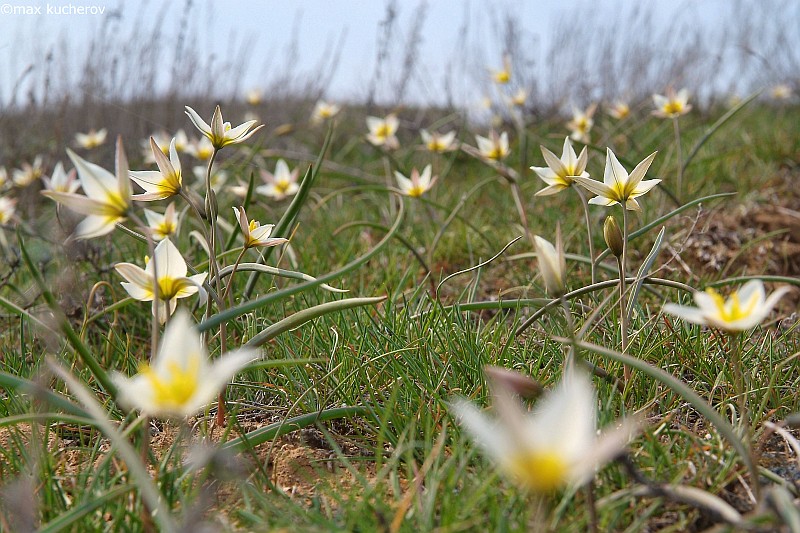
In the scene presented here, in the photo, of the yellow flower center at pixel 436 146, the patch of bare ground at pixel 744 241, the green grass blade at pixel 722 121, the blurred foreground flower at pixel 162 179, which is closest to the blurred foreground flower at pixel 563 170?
the blurred foreground flower at pixel 162 179

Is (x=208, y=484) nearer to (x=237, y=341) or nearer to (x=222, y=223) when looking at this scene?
(x=237, y=341)

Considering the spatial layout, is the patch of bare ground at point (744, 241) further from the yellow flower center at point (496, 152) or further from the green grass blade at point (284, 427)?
the green grass blade at point (284, 427)

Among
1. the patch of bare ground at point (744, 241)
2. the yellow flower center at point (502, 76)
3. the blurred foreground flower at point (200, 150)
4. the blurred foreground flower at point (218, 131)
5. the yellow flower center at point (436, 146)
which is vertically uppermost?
the blurred foreground flower at point (218, 131)

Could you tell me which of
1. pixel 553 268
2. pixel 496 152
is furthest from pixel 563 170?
pixel 496 152

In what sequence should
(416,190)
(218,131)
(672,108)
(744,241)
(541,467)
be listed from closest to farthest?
(541,467), (218,131), (416,190), (672,108), (744,241)

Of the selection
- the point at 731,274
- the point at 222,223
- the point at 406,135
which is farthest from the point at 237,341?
the point at 406,135

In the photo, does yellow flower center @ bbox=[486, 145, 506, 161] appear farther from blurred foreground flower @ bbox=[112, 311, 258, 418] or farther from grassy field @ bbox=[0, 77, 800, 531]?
blurred foreground flower @ bbox=[112, 311, 258, 418]

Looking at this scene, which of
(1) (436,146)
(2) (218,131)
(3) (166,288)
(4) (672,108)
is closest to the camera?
(3) (166,288)

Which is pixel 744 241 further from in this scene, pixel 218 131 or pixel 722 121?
pixel 218 131
